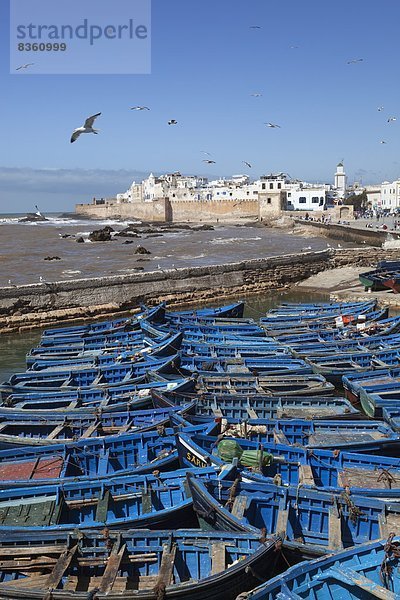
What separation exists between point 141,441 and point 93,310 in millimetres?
17415

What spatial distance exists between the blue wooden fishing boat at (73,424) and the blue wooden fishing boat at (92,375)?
2706 millimetres

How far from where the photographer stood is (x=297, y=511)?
26.5ft

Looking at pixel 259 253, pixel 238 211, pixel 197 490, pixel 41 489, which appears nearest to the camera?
pixel 197 490

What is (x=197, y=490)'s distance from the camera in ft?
25.8

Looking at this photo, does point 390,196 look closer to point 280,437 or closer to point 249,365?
point 249,365

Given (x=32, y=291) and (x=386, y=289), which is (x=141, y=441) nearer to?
(x=32, y=291)

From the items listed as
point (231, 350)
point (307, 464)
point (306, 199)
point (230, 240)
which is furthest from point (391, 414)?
point (306, 199)

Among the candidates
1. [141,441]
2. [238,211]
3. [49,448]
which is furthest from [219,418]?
[238,211]

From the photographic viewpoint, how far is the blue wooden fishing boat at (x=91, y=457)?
386 inches

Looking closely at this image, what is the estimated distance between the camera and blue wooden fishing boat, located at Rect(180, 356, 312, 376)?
50.6 ft

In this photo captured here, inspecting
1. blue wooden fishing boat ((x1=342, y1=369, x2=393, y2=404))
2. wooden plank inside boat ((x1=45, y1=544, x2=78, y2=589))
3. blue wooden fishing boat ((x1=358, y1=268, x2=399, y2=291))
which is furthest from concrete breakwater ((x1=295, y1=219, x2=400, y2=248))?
wooden plank inside boat ((x1=45, y1=544, x2=78, y2=589))

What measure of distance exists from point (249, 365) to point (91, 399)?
4764 millimetres

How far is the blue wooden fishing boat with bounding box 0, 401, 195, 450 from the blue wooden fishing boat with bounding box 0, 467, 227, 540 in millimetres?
2392

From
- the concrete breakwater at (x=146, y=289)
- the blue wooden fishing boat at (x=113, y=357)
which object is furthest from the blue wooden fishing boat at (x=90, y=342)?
the concrete breakwater at (x=146, y=289)
